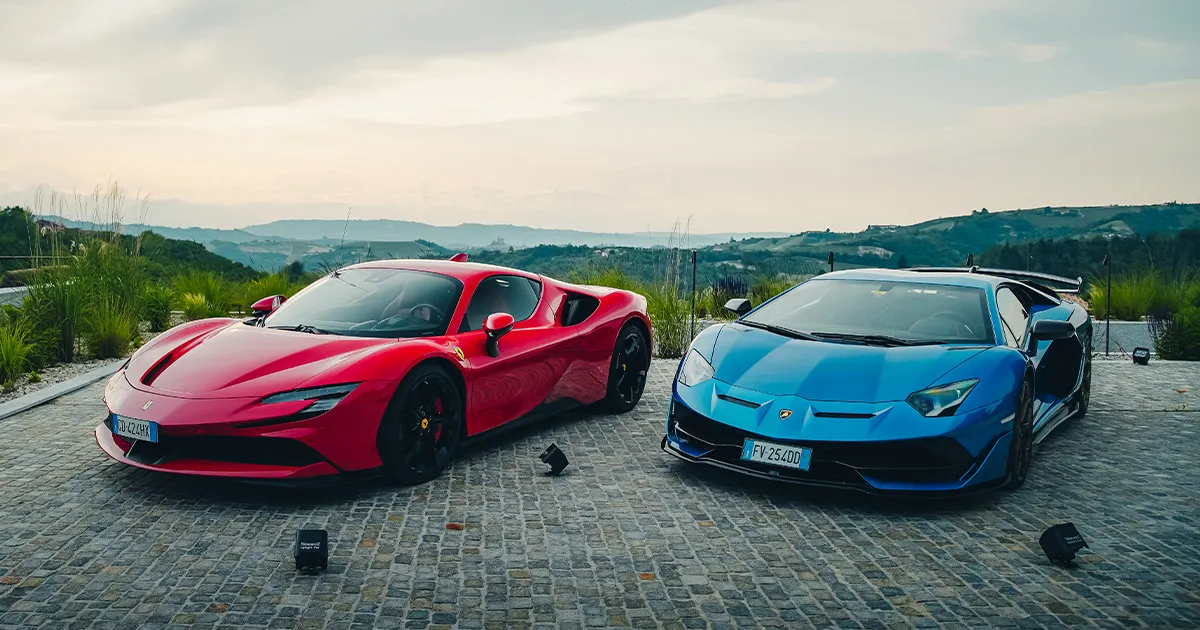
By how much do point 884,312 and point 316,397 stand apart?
382cm

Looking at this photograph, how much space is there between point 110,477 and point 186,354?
2.84ft

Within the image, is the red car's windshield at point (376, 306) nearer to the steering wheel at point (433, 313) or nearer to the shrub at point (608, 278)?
the steering wheel at point (433, 313)

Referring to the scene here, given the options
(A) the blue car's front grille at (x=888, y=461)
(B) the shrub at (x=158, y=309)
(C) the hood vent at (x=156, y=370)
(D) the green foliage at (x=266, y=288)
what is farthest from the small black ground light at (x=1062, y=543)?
(D) the green foliage at (x=266, y=288)

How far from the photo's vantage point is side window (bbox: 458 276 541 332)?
6.71m

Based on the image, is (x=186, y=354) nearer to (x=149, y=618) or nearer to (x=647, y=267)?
(x=149, y=618)

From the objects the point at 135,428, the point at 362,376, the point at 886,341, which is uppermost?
the point at 886,341

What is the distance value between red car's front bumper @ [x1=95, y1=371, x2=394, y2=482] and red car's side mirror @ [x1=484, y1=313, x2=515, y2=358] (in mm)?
1233

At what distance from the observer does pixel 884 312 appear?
6.78 metres

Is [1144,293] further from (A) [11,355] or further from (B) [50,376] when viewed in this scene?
(A) [11,355]

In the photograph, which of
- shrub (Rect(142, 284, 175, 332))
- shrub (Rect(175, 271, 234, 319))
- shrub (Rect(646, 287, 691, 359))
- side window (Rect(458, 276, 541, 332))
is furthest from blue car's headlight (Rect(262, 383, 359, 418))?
shrub (Rect(175, 271, 234, 319))

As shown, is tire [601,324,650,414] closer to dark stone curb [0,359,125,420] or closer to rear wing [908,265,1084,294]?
rear wing [908,265,1084,294]

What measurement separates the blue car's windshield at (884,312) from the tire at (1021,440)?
43cm

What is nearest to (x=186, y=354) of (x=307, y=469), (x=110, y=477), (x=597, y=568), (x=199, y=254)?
(x=110, y=477)

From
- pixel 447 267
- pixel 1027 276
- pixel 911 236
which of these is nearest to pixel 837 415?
pixel 447 267
